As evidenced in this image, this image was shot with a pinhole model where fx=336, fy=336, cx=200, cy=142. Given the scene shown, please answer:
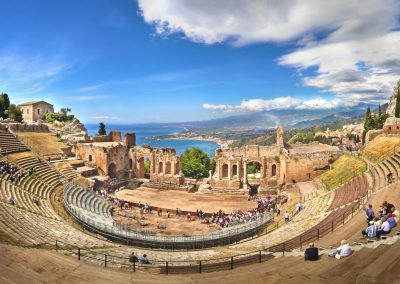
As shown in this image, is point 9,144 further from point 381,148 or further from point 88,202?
point 381,148

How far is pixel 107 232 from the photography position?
80.6ft

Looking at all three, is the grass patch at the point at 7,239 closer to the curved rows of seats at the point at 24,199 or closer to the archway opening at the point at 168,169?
the curved rows of seats at the point at 24,199

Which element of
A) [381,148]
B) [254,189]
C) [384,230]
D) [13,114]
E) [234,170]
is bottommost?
[254,189]

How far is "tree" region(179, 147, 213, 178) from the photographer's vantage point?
70312 mm

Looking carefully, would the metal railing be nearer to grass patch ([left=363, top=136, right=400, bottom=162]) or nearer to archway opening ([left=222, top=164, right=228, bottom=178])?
grass patch ([left=363, top=136, right=400, bottom=162])

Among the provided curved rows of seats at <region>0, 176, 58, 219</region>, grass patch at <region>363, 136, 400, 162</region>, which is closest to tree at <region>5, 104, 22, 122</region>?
curved rows of seats at <region>0, 176, 58, 219</region>

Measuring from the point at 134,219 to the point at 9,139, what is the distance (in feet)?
64.8

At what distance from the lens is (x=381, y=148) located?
33.9 meters

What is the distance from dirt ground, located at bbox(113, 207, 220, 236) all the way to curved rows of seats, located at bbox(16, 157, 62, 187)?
7.09m

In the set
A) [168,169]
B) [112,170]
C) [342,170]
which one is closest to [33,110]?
[112,170]

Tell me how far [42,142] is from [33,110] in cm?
3364

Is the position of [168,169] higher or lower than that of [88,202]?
higher

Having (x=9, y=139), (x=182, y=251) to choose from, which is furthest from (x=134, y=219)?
(x=9, y=139)

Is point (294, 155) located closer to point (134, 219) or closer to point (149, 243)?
point (134, 219)
